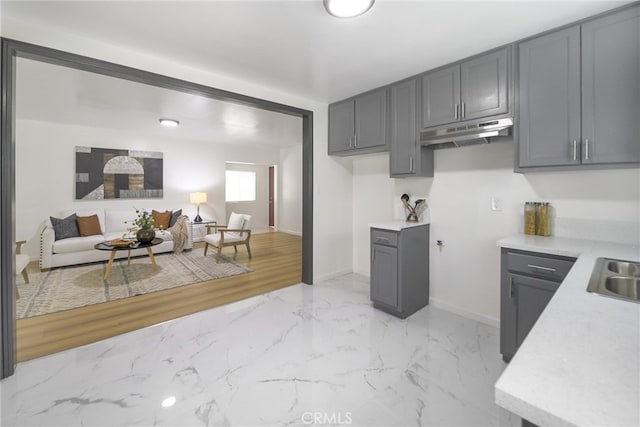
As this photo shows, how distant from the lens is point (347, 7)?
1.76m

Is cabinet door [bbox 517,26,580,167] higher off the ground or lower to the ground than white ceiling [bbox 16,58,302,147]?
lower

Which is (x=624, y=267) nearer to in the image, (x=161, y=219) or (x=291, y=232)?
(x=161, y=219)

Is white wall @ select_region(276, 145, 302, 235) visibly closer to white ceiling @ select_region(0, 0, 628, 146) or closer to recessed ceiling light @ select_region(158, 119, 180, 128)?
recessed ceiling light @ select_region(158, 119, 180, 128)

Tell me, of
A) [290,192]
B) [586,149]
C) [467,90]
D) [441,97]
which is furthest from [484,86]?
[290,192]

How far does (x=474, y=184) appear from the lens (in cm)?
272

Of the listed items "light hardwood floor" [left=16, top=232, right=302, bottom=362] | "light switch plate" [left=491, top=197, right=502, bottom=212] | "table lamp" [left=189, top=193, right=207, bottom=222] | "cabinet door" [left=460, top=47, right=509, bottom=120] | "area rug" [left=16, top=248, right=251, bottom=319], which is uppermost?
"cabinet door" [left=460, top=47, right=509, bottom=120]

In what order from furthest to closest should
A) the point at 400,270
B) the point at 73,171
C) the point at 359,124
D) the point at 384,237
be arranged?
1. the point at 73,171
2. the point at 359,124
3. the point at 384,237
4. the point at 400,270

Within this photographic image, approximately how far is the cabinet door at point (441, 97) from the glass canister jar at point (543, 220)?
3.26 feet

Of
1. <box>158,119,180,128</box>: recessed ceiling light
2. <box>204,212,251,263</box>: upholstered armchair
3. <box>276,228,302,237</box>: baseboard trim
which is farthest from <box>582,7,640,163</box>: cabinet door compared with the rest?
<box>276,228,302,237</box>: baseboard trim

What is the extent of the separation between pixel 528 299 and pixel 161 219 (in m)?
5.96

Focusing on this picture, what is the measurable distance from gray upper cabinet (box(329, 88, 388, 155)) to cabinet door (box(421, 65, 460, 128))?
0.49 meters

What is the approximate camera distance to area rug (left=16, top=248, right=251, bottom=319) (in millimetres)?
3086

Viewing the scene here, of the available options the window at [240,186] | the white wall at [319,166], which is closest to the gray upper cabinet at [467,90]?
the white wall at [319,166]

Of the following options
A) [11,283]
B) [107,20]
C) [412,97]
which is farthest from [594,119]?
[11,283]
